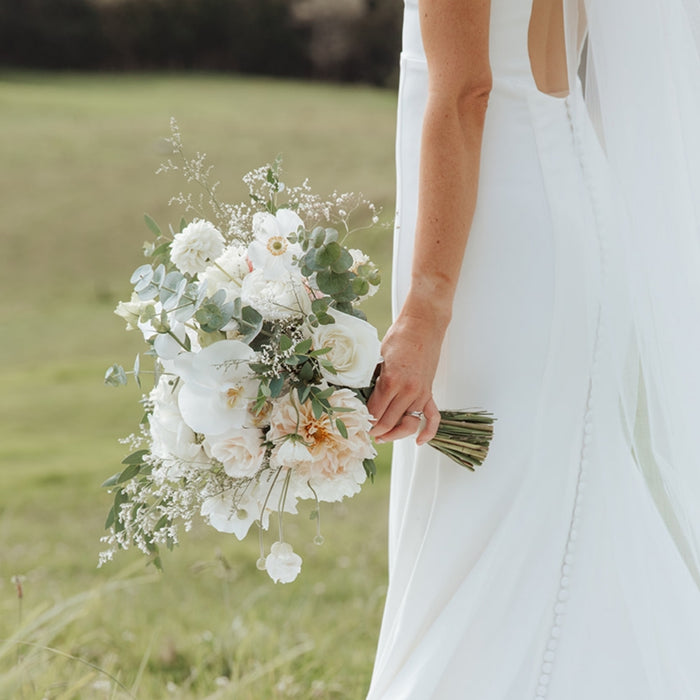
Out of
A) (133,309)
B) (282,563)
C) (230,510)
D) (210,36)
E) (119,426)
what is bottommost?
(119,426)

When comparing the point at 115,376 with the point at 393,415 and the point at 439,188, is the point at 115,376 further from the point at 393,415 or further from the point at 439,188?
the point at 439,188

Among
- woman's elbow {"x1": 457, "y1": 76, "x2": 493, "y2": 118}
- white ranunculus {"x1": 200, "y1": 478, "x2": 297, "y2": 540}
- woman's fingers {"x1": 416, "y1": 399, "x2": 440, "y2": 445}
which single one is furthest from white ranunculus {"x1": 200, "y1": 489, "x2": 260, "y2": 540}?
woman's elbow {"x1": 457, "y1": 76, "x2": 493, "y2": 118}

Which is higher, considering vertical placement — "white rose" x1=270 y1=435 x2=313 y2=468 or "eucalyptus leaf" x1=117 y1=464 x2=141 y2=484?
"white rose" x1=270 y1=435 x2=313 y2=468

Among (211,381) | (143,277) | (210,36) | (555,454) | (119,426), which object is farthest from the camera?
(210,36)

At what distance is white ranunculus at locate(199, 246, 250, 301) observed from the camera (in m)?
1.79

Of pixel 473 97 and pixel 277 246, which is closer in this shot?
pixel 277 246

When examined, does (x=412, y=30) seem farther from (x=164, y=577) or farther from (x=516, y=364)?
(x=164, y=577)

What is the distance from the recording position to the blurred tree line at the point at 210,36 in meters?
20.7

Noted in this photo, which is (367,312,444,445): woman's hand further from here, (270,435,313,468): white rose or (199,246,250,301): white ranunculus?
(199,246,250,301): white ranunculus

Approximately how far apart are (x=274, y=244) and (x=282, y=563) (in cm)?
62

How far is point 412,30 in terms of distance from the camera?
2.09 metres

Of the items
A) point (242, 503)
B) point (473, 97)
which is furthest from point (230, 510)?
point (473, 97)

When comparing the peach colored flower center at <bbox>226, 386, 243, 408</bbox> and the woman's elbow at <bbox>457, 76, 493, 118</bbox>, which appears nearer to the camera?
the peach colored flower center at <bbox>226, 386, 243, 408</bbox>

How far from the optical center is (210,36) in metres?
22.5
